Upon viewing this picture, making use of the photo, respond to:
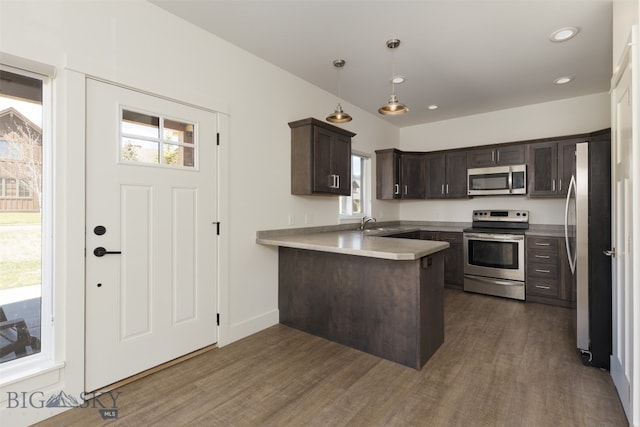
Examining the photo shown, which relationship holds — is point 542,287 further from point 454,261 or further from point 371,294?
point 371,294

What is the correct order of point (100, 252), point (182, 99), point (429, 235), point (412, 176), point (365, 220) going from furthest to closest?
point (412, 176) → point (429, 235) → point (365, 220) → point (182, 99) → point (100, 252)

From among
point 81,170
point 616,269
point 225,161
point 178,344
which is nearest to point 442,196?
point 616,269

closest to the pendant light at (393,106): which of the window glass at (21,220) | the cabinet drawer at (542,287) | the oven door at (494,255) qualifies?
the window glass at (21,220)

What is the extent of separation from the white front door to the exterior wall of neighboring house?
265 mm

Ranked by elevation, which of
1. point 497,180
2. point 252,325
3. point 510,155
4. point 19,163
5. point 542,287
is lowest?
point 252,325

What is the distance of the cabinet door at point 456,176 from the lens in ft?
16.6

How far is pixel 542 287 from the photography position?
4.06 metres

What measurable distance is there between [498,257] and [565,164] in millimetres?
1527

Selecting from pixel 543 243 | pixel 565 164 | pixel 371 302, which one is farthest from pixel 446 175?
pixel 371 302

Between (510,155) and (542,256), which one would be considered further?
(510,155)

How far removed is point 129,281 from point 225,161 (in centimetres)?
126

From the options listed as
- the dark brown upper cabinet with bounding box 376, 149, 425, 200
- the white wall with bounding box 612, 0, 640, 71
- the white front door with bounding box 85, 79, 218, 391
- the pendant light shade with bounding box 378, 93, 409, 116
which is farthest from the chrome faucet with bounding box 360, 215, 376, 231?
the white wall with bounding box 612, 0, 640, 71

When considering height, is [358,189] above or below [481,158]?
below

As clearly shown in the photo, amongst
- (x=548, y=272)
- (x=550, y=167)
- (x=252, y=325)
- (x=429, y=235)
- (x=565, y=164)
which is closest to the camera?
A: (x=252, y=325)
